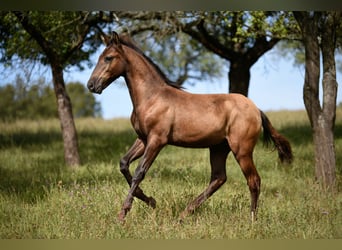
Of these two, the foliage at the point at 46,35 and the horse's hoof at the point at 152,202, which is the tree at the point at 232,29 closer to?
the foliage at the point at 46,35

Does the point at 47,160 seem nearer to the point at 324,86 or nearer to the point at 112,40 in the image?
the point at 112,40

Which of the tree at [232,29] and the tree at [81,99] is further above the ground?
the tree at [232,29]

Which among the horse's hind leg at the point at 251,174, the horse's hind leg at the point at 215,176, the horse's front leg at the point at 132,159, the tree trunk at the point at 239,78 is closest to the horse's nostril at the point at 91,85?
the horse's front leg at the point at 132,159

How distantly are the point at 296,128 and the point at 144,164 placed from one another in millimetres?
3943

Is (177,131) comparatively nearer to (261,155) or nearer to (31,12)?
(261,155)

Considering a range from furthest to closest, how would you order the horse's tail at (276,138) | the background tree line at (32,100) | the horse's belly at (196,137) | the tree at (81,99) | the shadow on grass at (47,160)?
1. the tree at (81,99)
2. the background tree line at (32,100)
3. the shadow on grass at (47,160)
4. the horse's tail at (276,138)
5. the horse's belly at (196,137)

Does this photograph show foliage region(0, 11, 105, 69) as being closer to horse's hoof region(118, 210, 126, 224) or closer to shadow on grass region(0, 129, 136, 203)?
shadow on grass region(0, 129, 136, 203)

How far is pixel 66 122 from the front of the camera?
250 inches

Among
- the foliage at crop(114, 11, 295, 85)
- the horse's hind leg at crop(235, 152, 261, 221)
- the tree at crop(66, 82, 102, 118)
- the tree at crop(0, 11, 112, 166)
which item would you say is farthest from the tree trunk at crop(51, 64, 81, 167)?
the tree at crop(66, 82, 102, 118)

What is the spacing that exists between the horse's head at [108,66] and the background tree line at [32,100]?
2.87 meters

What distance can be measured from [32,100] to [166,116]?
5925 millimetres

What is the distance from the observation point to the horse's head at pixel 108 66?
367 cm

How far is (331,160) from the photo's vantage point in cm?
488
